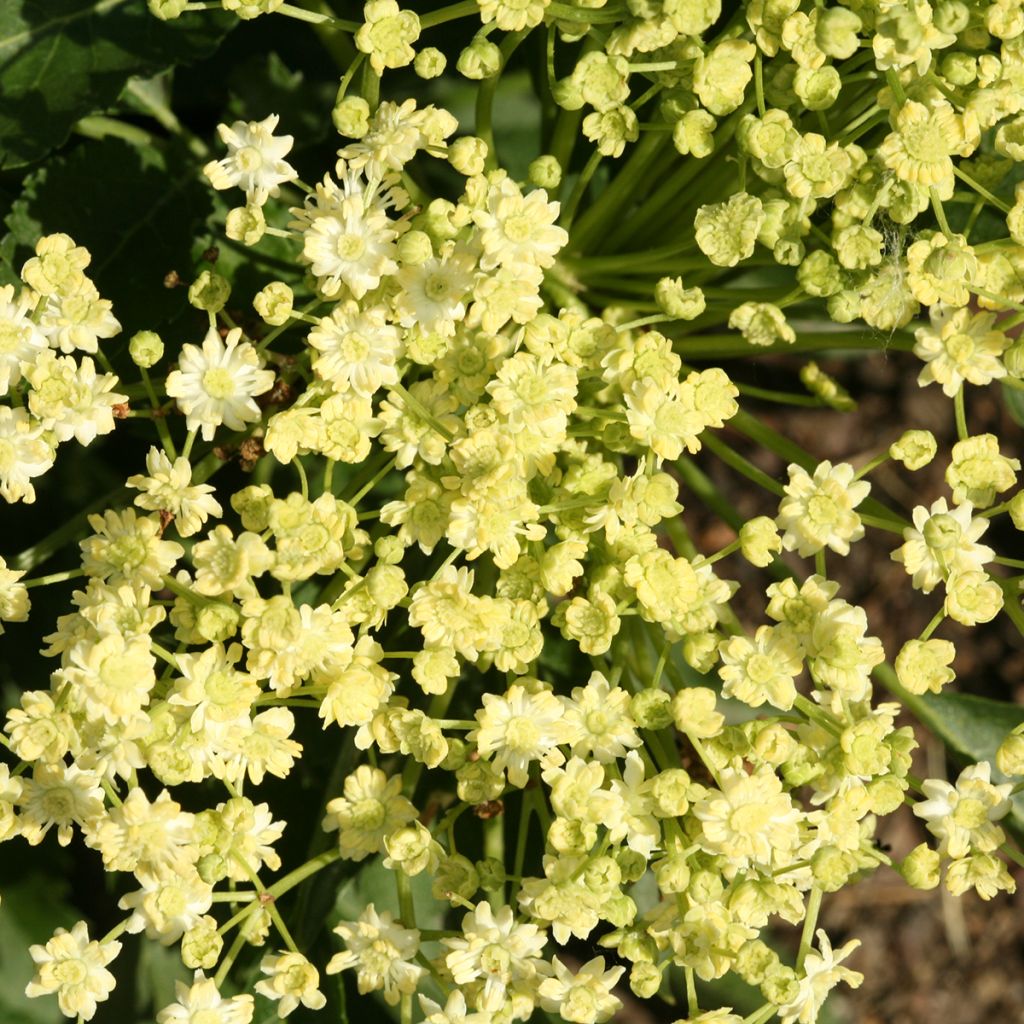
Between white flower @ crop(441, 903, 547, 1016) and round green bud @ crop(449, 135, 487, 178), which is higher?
round green bud @ crop(449, 135, 487, 178)

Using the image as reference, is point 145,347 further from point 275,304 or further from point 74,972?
point 74,972

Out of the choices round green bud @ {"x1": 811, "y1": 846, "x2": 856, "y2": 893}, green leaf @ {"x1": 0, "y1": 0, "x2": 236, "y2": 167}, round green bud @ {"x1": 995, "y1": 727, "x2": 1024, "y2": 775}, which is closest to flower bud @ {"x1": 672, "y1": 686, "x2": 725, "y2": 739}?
round green bud @ {"x1": 811, "y1": 846, "x2": 856, "y2": 893}

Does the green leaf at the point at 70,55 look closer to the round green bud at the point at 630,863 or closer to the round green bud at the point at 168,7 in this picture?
the round green bud at the point at 168,7

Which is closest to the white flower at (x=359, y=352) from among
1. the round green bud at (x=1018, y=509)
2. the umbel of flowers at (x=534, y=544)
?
the umbel of flowers at (x=534, y=544)

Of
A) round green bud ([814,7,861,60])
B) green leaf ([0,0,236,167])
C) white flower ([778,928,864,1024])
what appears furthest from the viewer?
green leaf ([0,0,236,167])

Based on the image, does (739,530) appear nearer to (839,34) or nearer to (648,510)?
(648,510)

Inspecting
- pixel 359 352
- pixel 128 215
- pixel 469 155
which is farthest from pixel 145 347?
pixel 128 215

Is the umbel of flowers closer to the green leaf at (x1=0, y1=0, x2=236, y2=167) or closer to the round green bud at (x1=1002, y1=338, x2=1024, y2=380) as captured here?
the round green bud at (x1=1002, y1=338, x2=1024, y2=380)

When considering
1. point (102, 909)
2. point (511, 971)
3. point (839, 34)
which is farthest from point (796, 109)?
point (102, 909)
